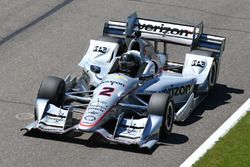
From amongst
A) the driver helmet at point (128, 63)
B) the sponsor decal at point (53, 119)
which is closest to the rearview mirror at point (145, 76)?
the driver helmet at point (128, 63)

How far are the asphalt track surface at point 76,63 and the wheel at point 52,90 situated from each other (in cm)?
71

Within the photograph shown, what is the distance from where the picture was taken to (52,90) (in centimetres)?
1778

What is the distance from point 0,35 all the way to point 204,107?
7.07 meters

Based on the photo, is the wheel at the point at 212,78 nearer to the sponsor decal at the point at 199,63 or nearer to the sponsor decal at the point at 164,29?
the sponsor decal at the point at 199,63

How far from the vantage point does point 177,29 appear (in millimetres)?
20547

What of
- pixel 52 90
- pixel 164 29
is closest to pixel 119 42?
pixel 164 29

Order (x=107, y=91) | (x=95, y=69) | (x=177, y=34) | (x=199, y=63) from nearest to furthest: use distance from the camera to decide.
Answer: (x=107, y=91), (x=95, y=69), (x=199, y=63), (x=177, y=34)

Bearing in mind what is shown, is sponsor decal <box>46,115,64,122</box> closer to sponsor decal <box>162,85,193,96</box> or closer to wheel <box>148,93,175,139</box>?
wheel <box>148,93,175,139</box>

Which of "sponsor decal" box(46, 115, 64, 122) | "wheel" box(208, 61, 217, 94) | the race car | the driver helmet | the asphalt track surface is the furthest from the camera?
"wheel" box(208, 61, 217, 94)

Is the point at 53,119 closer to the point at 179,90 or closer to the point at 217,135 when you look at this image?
the point at 179,90

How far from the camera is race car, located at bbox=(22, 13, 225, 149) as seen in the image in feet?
55.7

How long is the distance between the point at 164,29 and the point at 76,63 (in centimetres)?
256

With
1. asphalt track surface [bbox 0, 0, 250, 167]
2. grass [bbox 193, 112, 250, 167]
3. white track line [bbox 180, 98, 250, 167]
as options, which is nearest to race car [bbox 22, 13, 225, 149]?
asphalt track surface [bbox 0, 0, 250, 167]

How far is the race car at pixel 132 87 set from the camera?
16969 millimetres
